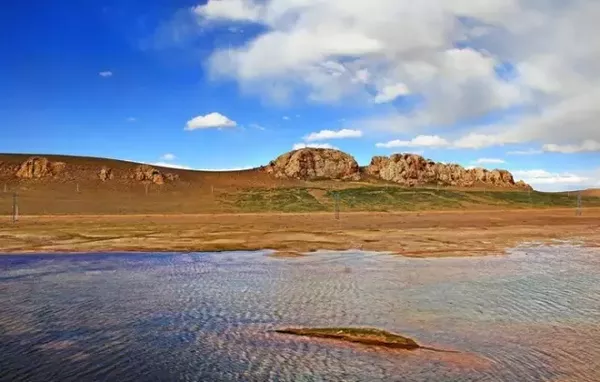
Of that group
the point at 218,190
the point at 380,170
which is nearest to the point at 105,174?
the point at 218,190

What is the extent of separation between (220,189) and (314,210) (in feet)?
95.7

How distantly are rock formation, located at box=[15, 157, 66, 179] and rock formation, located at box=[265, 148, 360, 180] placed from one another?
61.0m

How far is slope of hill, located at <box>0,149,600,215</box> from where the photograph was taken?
325ft

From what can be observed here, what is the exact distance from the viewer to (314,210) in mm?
103875

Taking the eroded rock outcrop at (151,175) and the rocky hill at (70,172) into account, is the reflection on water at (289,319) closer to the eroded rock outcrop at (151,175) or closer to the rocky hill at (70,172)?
the rocky hill at (70,172)

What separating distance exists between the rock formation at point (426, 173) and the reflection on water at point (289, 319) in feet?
463

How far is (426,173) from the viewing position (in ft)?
580

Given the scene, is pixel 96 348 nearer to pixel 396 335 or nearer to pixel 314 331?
pixel 314 331

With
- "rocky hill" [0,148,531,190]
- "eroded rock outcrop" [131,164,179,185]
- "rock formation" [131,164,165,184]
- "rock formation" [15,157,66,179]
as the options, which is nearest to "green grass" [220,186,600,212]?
"eroded rock outcrop" [131,164,179,185]

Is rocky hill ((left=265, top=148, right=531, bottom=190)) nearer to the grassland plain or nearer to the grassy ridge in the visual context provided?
the grassland plain

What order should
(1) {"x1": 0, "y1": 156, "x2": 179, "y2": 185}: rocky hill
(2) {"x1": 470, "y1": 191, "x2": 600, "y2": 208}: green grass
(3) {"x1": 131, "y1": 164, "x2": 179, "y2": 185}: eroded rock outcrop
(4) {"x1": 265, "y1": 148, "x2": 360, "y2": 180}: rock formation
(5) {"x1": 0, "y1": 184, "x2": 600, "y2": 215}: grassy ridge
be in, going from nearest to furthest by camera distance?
(5) {"x1": 0, "y1": 184, "x2": 600, "y2": 215}: grassy ridge → (1) {"x1": 0, "y1": 156, "x2": 179, "y2": 185}: rocky hill → (3) {"x1": 131, "y1": 164, "x2": 179, "y2": 185}: eroded rock outcrop → (2) {"x1": 470, "y1": 191, "x2": 600, "y2": 208}: green grass → (4) {"x1": 265, "y1": 148, "x2": 360, "y2": 180}: rock formation

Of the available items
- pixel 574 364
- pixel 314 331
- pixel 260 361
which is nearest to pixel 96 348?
pixel 260 361

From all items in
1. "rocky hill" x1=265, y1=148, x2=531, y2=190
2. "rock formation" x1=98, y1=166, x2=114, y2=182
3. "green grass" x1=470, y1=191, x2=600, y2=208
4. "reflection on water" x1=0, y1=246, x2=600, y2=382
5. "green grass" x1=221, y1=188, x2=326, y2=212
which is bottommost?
"reflection on water" x1=0, y1=246, x2=600, y2=382

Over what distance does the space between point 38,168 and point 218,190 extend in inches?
1549
